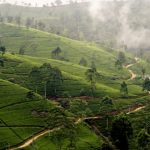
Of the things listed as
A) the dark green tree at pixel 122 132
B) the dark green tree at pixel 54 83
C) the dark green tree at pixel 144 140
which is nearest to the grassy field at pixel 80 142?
the dark green tree at pixel 122 132

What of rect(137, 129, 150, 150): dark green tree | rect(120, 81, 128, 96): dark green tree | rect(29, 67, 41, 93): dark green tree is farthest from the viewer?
rect(29, 67, 41, 93): dark green tree

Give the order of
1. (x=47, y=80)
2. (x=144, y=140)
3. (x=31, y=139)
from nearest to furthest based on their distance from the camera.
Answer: (x=144, y=140)
(x=31, y=139)
(x=47, y=80)

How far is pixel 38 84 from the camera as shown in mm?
177875

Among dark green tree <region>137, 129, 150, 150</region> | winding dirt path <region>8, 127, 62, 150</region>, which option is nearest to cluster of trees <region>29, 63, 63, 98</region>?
winding dirt path <region>8, 127, 62, 150</region>

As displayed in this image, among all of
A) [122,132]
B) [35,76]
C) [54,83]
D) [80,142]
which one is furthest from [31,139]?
[35,76]

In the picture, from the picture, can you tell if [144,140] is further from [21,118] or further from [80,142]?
[21,118]

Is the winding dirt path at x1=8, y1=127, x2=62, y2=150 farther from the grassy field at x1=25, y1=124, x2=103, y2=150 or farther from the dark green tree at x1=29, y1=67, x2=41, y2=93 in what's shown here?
the dark green tree at x1=29, y1=67, x2=41, y2=93

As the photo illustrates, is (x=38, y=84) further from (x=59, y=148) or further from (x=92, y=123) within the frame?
(x=59, y=148)

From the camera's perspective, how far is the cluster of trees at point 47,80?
17293 cm

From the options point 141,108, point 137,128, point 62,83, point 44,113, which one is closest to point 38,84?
point 62,83

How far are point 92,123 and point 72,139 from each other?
96.3ft

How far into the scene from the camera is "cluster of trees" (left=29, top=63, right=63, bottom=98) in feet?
567

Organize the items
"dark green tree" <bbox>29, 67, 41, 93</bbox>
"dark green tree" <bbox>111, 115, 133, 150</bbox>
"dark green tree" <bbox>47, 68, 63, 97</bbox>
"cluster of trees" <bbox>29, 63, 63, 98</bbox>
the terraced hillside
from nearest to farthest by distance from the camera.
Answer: "dark green tree" <bbox>111, 115, 133, 150</bbox>, the terraced hillside, "dark green tree" <bbox>47, 68, 63, 97</bbox>, "cluster of trees" <bbox>29, 63, 63, 98</bbox>, "dark green tree" <bbox>29, 67, 41, 93</bbox>

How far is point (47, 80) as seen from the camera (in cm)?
17588
